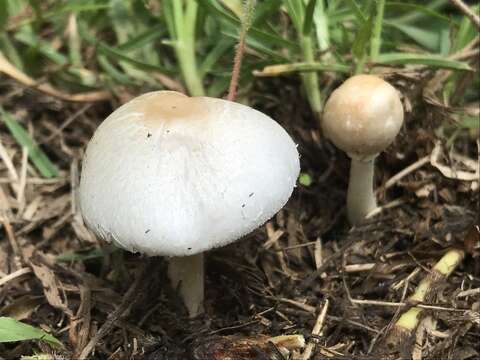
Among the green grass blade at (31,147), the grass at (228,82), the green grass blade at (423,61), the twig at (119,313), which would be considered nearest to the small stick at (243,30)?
the grass at (228,82)

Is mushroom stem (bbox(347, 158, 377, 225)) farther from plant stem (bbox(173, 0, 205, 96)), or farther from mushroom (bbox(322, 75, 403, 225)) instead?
plant stem (bbox(173, 0, 205, 96))

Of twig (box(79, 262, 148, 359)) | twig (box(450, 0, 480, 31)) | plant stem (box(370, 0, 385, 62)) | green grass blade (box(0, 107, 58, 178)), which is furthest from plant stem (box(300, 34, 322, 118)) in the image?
green grass blade (box(0, 107, 58, 178))

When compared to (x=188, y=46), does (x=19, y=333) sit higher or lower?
lower

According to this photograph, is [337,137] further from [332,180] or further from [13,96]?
[13,96]

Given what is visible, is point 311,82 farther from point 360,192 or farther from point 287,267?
point 287,267

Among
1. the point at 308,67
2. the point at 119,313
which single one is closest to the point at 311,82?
the point at 308,67

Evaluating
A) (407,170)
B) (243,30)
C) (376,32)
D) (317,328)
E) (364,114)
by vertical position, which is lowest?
(317,328)
